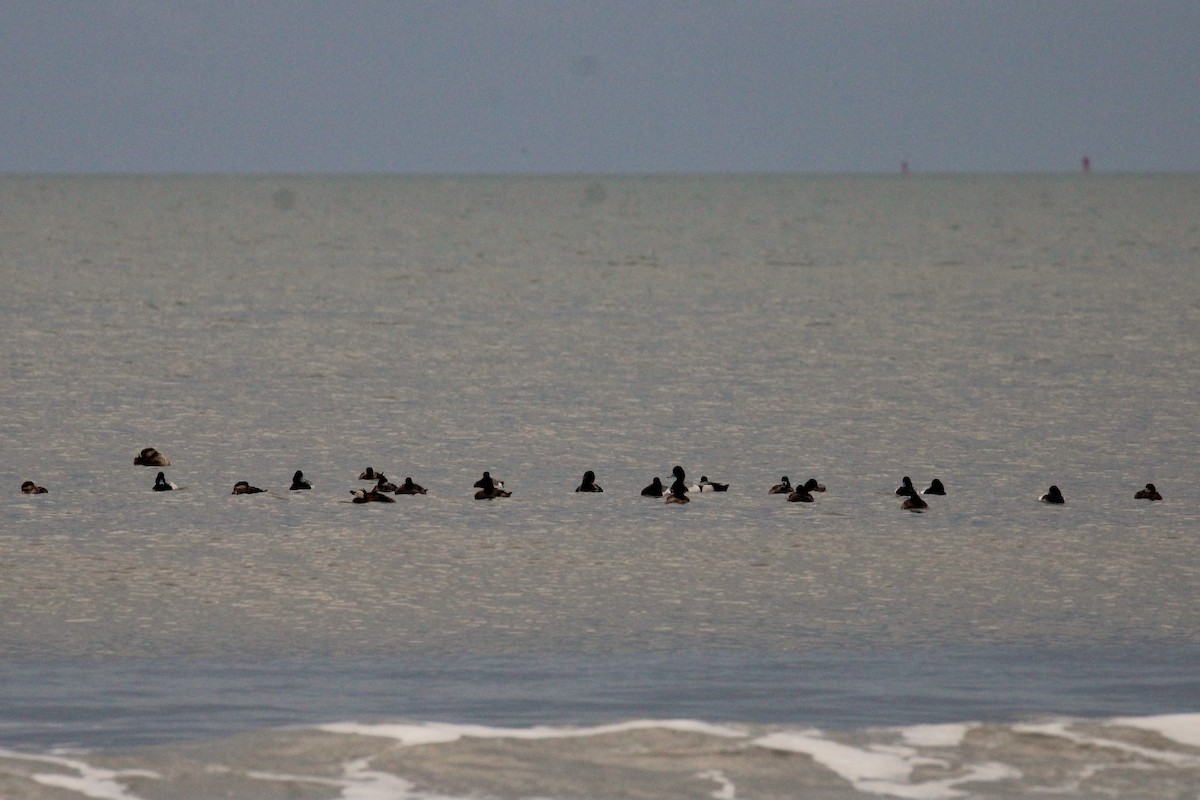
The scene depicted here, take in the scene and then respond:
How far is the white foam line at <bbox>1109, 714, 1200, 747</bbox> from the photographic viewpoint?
14055mm

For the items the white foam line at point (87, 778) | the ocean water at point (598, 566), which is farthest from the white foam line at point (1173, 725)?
the white foam line at point (87, 778)

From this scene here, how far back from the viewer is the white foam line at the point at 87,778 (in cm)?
1287

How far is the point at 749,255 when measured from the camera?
9381cm

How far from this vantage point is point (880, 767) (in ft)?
44.3

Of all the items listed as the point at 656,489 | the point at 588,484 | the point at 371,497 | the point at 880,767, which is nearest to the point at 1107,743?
the point at 880,767

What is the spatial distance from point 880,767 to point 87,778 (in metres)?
5.57

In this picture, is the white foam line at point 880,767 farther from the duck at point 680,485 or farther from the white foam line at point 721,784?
the duck at point 680,485

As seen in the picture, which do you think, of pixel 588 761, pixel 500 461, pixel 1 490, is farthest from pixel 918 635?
pixel 1 490

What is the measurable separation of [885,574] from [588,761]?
7.08 metres

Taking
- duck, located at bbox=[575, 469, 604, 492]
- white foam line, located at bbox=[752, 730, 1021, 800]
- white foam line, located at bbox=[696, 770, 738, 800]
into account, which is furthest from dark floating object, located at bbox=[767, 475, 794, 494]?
white foam line, located at bbox=[696, 770, 738, 800]

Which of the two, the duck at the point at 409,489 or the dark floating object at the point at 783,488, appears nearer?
the duck at the point at 409,489

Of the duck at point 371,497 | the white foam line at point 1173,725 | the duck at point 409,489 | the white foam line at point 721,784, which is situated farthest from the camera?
the duck at point 409,489

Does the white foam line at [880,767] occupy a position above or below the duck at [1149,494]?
Answer: below

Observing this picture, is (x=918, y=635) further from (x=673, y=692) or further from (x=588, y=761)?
(x=588, y=761)
